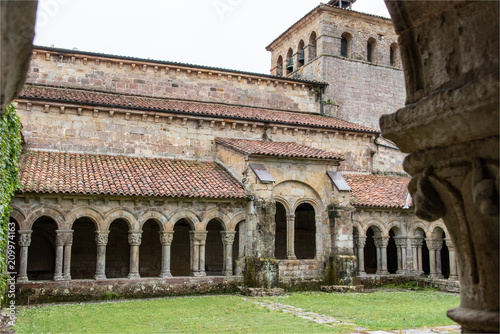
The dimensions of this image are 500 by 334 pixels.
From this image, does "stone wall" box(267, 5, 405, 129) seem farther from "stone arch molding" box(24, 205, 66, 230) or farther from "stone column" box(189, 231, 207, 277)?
"stone arch molding" box(24, 205, 66, 230)

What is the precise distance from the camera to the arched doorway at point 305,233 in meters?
21.9

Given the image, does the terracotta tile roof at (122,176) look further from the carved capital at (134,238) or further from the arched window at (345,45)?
the arched window at (345,45)

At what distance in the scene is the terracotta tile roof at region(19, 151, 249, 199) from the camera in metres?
14.4

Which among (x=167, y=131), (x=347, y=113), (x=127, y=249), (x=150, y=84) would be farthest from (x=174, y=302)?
(x=347, y=113)

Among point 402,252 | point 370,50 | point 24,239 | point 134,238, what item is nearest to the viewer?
point 24,239

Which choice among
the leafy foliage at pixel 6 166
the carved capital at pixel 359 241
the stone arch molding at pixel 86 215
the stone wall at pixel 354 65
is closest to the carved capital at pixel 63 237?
the stone arch molding at pixel 86 215

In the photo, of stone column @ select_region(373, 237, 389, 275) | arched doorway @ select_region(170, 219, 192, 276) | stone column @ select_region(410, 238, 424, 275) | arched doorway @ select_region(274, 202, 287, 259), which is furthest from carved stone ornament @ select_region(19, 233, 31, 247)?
stone column @ select_region(410, 238, 424, 275)

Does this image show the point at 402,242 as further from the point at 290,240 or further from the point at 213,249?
the point at 213,249

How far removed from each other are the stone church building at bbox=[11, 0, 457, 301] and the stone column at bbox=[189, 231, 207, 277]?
0.04m

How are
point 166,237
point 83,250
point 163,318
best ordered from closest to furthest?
point 163,318 < point 166,237 < point 83,250

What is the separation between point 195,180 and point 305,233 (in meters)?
7.42

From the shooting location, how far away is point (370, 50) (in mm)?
27266

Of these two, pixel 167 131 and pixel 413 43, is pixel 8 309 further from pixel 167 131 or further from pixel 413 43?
pixel 413 43

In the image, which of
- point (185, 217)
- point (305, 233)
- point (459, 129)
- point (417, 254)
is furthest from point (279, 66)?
point (459, 129)
